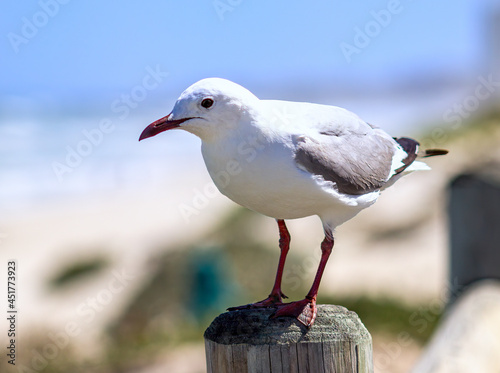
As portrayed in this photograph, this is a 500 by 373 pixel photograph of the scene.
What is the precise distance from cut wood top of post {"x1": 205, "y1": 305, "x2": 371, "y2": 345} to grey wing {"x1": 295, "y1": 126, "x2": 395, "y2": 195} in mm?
703

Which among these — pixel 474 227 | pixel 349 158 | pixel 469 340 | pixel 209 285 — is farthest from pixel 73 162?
pixel 349 158

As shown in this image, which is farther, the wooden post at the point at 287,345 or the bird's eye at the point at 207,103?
the bird's eye at the point at 207,103

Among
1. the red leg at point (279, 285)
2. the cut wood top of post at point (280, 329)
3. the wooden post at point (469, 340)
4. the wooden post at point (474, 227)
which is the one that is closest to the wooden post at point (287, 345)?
the cut wood top of post at point (280, 329)

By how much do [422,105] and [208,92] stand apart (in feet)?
162

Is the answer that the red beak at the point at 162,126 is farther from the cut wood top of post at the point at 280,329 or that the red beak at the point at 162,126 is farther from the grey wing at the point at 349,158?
the cut wood top of post at the point at 280,329

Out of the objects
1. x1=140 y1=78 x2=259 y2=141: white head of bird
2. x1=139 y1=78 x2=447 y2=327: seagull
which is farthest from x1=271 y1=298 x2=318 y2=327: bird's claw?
x1=140 y1=78 x2=259 y2=141: white head of bird

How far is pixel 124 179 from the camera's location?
27156 mm

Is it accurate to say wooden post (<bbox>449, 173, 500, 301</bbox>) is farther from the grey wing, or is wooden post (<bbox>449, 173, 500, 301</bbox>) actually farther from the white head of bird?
the white head of bird

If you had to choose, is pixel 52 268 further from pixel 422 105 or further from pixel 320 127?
pixel 422 105

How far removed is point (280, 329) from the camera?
2135 millimetres

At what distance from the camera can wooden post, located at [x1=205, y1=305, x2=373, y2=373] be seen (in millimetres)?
2035

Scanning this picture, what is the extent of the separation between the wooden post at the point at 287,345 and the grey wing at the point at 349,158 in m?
0.75

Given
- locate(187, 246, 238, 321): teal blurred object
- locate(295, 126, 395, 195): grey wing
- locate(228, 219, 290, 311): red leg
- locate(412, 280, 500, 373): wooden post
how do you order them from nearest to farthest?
locate(295, 126, 395, 195): grey wing < locate(228, 219, 290, 311): red leg < locate(412, 280, 500, 373): wooden post < locate(187, 246, 238, 321): teal blurred object

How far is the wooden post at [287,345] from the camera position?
2035 mm
